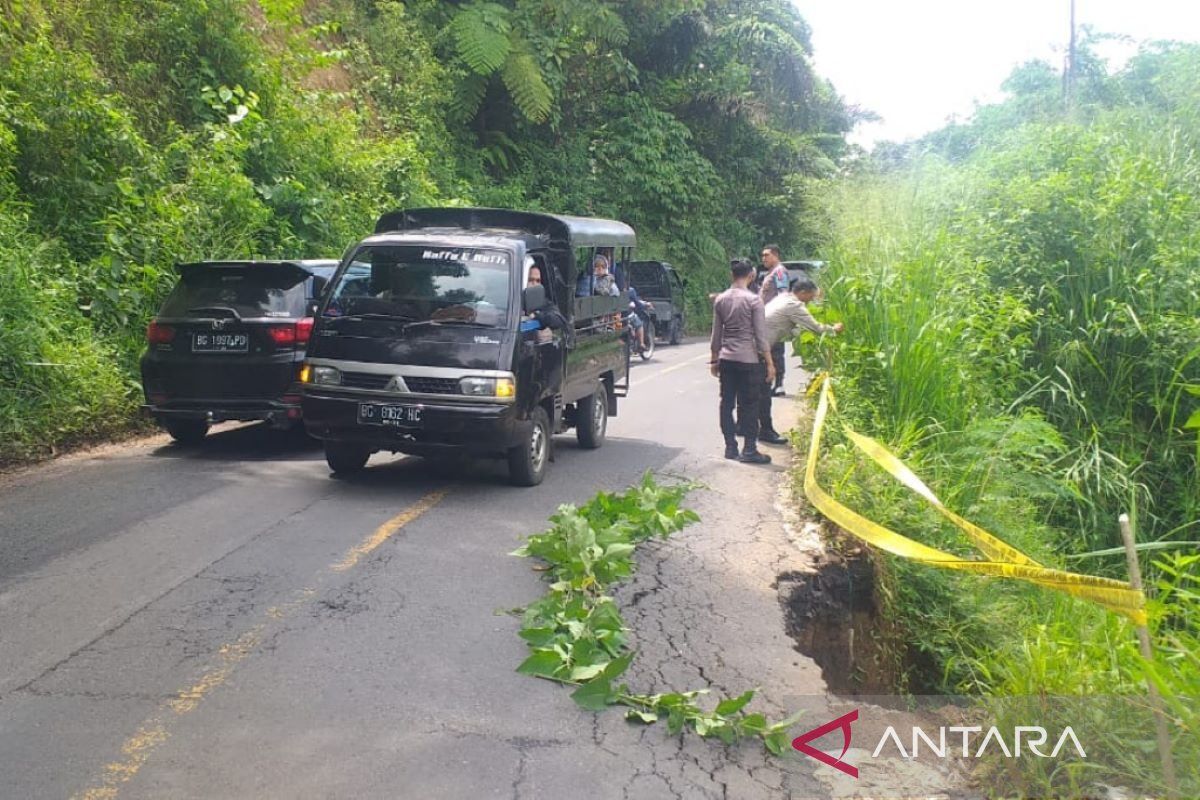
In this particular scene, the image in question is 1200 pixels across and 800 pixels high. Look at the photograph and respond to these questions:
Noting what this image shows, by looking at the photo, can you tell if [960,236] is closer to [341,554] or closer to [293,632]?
[341,554]

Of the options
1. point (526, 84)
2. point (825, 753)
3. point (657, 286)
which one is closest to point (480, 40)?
point (526, 84)

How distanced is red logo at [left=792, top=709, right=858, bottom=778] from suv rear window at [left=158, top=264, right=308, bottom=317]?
7052 millimetres

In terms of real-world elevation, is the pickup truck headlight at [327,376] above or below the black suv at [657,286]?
above

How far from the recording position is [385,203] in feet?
61.9

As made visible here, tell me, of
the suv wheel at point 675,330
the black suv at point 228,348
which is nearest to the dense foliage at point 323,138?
the black suv at point 228,348

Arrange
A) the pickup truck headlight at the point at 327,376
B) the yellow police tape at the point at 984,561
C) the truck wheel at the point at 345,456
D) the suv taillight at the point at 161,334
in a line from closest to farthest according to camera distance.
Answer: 1. the yellow police tape at the point at 984,561
2. the pickup truck headlight at the point at 327,376
3. the truck wheel at the point at 345,456
4. the suv taillight at the point at 161,334

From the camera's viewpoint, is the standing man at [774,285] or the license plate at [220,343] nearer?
the license plate at [220,343]

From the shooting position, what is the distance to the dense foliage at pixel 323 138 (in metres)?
12.1

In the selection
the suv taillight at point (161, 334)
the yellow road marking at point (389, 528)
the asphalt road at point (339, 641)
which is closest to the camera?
the asphalt road at point (339, 641)

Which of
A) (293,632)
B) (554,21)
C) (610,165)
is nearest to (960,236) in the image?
(293,632)

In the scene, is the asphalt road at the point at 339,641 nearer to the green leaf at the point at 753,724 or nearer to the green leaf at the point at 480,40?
the green leaf at the point at 753,724

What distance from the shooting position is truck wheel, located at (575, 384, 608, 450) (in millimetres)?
11188

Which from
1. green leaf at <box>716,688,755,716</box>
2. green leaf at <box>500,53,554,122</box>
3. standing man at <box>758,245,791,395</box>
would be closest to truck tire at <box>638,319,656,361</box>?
green leaf at <box>500,53,554,122</box>

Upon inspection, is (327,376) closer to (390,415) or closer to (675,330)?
(390,415)
